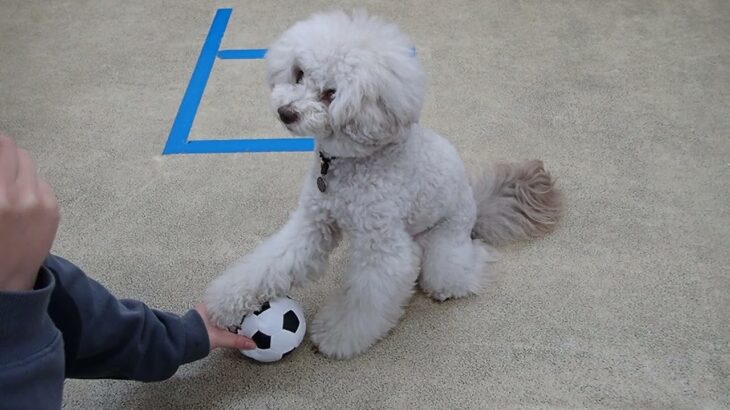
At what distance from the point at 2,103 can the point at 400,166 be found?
1.40 m

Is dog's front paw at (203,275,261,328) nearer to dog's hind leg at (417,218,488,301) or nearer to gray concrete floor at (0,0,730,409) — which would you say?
gray concrete floor at (0,0,730,409)

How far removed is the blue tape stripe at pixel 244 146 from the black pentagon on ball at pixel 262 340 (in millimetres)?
638

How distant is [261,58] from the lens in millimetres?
1914

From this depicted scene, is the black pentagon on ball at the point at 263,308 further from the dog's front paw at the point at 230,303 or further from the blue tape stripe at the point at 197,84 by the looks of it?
the blue tape stripe at the point at 197,84

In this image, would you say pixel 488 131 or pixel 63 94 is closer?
pixel 488 131

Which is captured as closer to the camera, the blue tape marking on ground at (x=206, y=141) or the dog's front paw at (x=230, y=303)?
the dog's front paw at (x=230, y=303)

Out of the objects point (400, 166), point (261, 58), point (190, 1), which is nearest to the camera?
Answer: point (400, 166)

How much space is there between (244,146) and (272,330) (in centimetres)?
68

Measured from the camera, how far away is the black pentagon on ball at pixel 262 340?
3.55 feet

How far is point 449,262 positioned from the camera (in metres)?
1.20

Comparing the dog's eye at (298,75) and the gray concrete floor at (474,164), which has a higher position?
the dog's eye at (298,75)

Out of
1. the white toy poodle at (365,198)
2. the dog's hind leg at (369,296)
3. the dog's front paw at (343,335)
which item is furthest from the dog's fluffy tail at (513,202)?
the dog's front paw at (343,335)

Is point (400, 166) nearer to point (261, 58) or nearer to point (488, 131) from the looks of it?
point (488, 131)

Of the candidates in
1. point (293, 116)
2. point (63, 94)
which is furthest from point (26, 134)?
point (293, 116)
